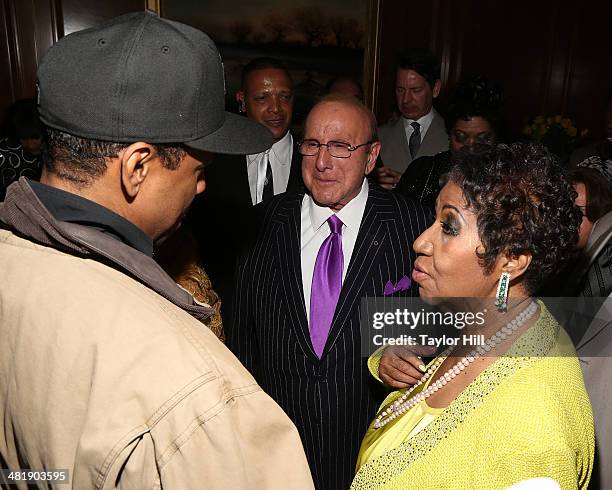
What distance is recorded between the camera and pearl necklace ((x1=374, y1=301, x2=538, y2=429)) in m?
1.50

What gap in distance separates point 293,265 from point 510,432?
1155mm

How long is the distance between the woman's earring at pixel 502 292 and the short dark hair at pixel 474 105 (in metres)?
2.07

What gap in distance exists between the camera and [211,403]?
2.92 feet

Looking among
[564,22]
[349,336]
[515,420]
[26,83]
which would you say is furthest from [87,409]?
[564,22]

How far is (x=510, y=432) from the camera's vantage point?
4.09 ft

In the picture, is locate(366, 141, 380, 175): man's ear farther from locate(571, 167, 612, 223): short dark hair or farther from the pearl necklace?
the pearl necklace

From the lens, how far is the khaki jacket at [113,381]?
2.90 ft

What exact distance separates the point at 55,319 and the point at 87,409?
0.53 feet

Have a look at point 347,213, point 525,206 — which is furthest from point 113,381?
point 347,213

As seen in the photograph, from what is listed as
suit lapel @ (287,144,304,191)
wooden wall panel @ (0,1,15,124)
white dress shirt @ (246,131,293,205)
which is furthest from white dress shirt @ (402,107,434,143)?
wooden wall panel @ (0,1,15,124)

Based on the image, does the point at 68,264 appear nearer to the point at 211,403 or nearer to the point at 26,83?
the point at 211,403

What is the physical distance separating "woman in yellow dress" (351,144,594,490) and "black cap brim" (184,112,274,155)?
1.96ft

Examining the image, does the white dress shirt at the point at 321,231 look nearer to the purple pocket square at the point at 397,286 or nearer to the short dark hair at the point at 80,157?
the purple pocket square at the point at 397,286

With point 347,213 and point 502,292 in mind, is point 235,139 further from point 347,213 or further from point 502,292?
point 347,213
